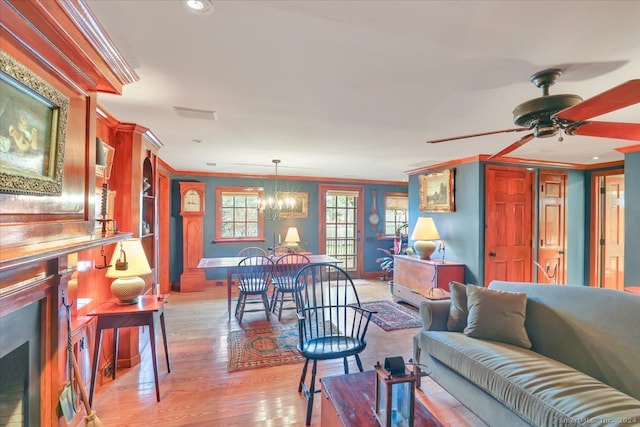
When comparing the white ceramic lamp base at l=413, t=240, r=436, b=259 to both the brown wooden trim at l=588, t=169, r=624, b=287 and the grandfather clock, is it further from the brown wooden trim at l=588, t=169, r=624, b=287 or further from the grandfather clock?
the grandfather clock

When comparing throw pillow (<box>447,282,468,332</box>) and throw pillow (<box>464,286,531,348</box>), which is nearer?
throw pillow (<box>464,286,531,348</box>)

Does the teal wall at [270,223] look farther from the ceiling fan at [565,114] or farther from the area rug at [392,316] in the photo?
the ceiling fan at [565,114]

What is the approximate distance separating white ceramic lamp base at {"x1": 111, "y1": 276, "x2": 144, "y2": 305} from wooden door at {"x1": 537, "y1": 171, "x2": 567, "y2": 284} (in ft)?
17.1

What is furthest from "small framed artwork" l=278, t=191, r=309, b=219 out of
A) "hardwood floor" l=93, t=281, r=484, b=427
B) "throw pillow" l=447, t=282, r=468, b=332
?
"throw pillow" l=447, t=282, r=468, b=332

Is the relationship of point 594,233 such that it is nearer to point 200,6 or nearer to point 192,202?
point 200,6

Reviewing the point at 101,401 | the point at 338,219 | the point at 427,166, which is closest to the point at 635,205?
the point at 427,166

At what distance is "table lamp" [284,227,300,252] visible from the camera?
6352 millimetres

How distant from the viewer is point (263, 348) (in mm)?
3277

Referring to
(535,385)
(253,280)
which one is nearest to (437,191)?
(253,280)

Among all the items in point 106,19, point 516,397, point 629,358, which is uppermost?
point 106,19

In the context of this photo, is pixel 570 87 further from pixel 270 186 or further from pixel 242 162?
pixel 270 186

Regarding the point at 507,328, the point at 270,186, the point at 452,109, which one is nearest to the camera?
the point at 507,328

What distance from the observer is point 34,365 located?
4.41 feet

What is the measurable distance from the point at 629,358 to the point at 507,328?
64 cm
